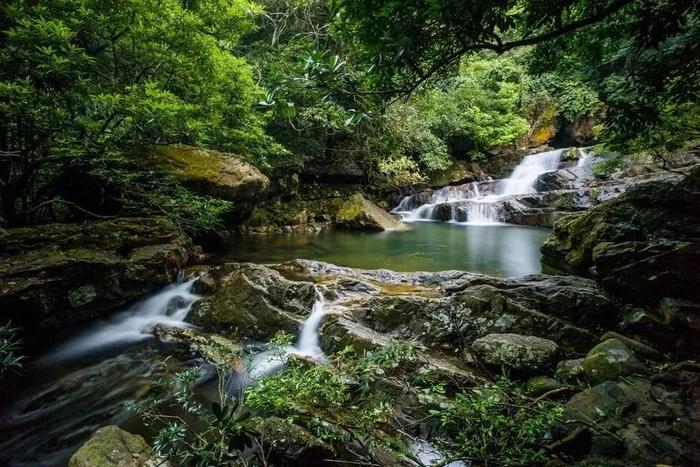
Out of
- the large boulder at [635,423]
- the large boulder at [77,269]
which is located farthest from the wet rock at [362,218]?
the large boulder at [635,423]

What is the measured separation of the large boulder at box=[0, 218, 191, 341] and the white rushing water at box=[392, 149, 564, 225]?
12.1 m

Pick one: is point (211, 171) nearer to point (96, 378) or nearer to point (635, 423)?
point (96, 378)

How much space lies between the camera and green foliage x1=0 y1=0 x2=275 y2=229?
474 centimetres

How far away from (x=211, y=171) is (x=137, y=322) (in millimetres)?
4006

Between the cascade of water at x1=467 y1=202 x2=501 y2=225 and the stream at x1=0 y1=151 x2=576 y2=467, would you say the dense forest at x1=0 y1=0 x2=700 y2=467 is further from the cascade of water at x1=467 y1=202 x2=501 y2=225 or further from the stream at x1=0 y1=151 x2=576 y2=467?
the cascade of water at x1=467 y1=202 x2=501 y2=225

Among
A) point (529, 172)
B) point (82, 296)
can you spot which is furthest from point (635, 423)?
point (529, 172)

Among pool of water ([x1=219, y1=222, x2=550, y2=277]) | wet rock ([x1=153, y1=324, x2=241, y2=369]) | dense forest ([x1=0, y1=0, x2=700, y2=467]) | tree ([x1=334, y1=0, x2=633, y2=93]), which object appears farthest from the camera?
→ pool of water ([x1=219, y1=222, x2=550, y2=277])

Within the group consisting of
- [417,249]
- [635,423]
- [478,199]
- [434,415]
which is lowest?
[635,423]

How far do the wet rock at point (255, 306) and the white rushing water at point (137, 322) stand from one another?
0.51m

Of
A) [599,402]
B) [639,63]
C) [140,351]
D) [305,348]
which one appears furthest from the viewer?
[140,351]

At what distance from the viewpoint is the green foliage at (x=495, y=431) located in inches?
87.9

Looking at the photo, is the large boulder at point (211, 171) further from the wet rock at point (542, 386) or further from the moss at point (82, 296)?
the wet rock at point (542, 386)

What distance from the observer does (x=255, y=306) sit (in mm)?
5746

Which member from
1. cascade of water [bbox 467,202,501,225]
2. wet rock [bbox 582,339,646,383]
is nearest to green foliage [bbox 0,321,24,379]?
wet rock [bbox 582,339,646,383]
